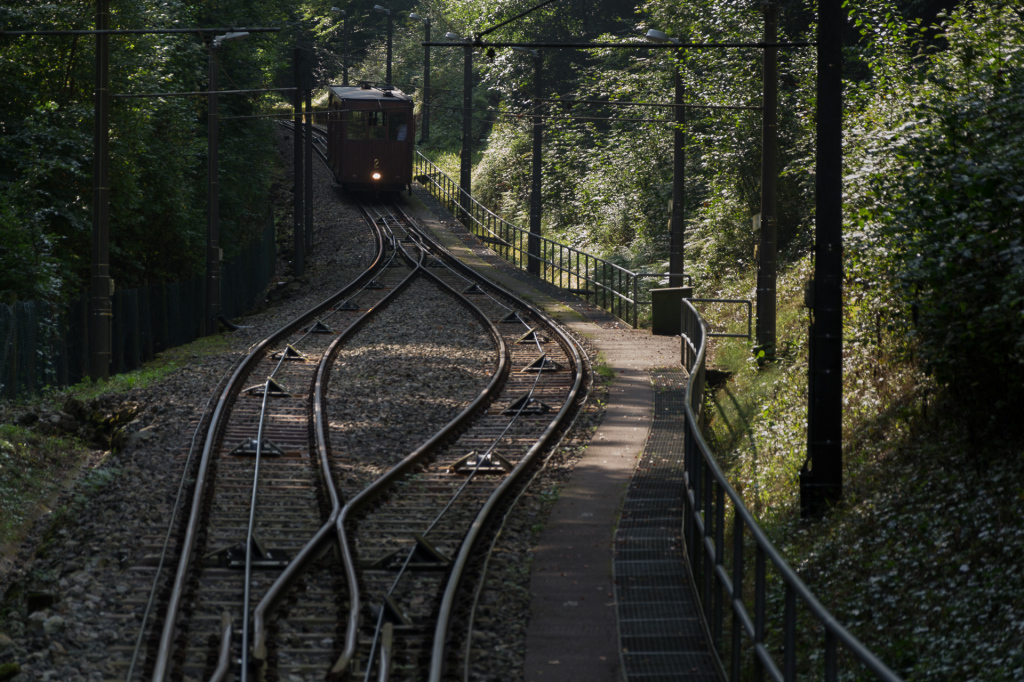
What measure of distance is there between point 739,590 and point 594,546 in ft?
11.1

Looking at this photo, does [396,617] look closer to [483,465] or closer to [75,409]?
[483,465]

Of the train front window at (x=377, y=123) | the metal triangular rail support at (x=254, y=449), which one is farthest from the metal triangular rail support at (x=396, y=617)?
the train front window at (x=377, y=123)

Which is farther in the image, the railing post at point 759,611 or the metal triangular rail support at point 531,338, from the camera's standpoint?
the metal triangular rail support at point 531,338

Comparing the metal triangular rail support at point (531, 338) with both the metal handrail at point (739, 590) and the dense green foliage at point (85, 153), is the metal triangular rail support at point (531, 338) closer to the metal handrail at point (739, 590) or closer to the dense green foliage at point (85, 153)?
the dense green foliage at point (85, 153)

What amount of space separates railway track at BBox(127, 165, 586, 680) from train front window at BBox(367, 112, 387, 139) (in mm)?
22835

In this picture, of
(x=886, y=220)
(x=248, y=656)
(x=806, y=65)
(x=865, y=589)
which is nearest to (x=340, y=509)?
(x=248, y=656)

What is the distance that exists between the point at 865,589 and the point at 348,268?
90.2 feet

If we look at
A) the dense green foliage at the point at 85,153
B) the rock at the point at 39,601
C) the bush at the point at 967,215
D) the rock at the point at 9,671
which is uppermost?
the dense green foliage at the point at 85,153

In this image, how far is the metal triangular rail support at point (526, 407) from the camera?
1551 cm

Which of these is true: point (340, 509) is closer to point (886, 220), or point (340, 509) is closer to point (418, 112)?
point (886, 220)

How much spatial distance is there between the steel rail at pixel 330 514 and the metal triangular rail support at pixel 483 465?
1504 millimetres

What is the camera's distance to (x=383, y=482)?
11.5m

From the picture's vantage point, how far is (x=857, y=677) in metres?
6.57

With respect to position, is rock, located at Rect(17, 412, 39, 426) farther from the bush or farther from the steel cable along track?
the bush
